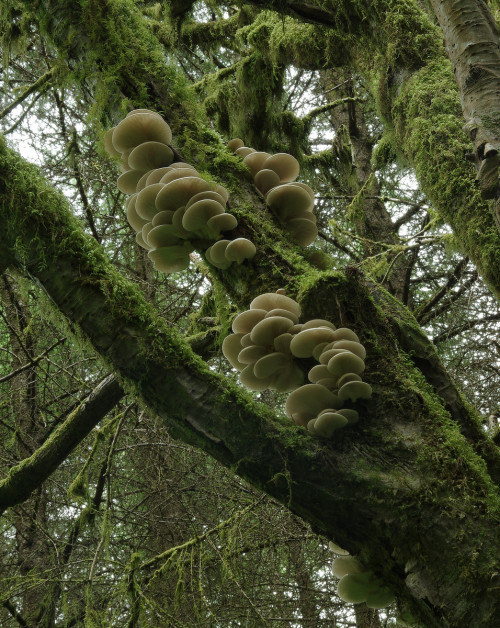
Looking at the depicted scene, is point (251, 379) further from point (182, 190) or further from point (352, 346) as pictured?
point (182, 190)

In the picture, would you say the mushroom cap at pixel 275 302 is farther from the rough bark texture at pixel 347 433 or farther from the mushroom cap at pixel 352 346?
the mushroom cap at pixel 352 346

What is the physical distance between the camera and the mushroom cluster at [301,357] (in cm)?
167

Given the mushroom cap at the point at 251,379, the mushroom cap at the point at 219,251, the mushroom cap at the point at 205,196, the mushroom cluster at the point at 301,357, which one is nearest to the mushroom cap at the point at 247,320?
the mushroom cluster at the point at 301,357

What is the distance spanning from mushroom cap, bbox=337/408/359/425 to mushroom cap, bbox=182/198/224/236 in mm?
887

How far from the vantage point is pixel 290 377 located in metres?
1.93

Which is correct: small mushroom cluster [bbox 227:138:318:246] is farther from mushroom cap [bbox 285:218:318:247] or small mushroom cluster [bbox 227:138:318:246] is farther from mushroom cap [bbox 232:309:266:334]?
mushroom cap [bbox 232:309:266:334]

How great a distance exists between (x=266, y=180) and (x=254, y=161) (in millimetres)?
144

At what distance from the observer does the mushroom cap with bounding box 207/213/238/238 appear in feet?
6.82

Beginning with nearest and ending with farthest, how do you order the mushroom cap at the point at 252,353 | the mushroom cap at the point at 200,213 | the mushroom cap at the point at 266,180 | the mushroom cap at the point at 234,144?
the mushroom cap at the point at 252,353
the mushroom cap at the point at 200,213
the mushroom cap at the point at 266,180
the mushroom cap at the point at 234,144

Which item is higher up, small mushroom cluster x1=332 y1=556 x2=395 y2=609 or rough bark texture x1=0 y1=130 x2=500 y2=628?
rough bark texture x1=0 y1=130 x2=500 y2=628

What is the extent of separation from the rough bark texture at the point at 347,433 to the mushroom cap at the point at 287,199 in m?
0.33

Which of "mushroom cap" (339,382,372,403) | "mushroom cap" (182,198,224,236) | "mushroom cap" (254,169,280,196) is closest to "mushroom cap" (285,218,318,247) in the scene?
"mushroom cap" (254,169,280,196)

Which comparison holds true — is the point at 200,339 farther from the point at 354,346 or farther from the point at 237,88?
the point at 354,346

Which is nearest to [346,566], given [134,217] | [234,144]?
[134,217]
